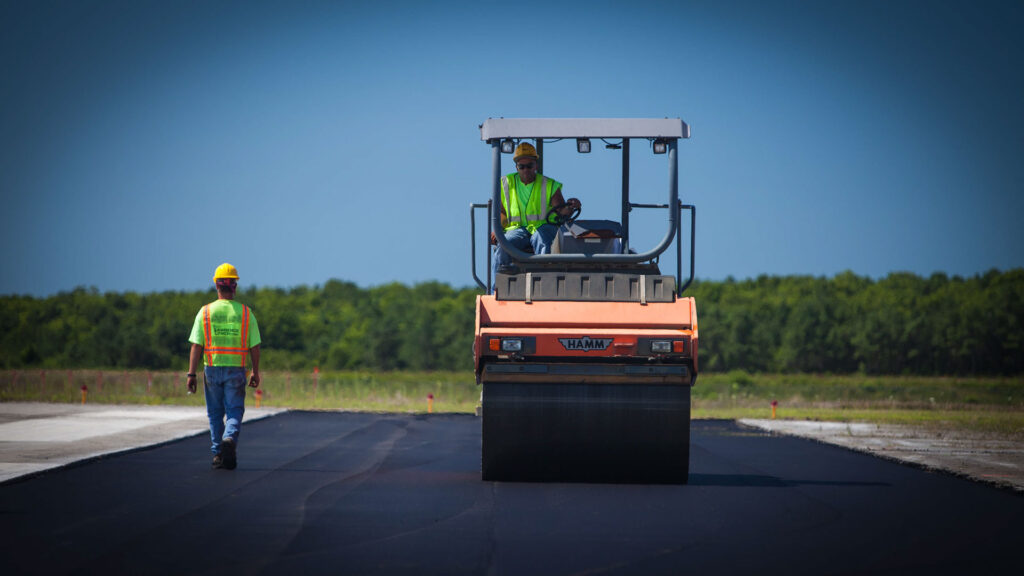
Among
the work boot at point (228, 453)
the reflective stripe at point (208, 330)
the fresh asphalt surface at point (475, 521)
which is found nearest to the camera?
the fresh asphalt surface at point (475, 521)

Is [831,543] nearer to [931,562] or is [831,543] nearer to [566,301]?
[931,562]

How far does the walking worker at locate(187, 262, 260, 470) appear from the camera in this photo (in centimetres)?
1321

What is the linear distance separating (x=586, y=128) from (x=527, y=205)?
3.09ft

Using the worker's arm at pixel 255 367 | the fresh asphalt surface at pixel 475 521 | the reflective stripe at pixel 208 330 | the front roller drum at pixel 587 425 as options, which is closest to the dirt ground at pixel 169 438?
the fresh asphalt surface at pixel 475 521

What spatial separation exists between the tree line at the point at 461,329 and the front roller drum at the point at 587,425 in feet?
321

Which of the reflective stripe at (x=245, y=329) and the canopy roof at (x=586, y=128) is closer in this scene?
the canopy roof at (x=586, y=128)

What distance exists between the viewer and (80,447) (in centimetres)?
1608

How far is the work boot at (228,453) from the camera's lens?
44.0 ft

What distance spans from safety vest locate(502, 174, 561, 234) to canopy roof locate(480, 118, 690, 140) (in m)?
0.46

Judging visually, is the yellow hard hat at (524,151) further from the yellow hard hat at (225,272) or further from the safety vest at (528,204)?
the yellow hard hat at (225,272)

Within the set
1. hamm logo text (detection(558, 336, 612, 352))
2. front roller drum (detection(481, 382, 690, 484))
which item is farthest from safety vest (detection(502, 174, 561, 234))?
front roller drum (detection(481, 382, 690, 484))

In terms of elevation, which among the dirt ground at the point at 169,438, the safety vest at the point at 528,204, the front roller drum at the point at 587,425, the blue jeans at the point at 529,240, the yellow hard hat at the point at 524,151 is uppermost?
the yellow hard hat at the point at 524,151

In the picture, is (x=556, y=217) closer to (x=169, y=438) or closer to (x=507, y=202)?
(x=507, y=202)

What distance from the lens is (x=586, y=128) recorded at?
12.9 meters
